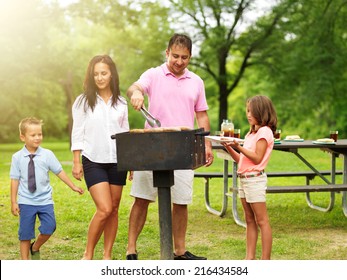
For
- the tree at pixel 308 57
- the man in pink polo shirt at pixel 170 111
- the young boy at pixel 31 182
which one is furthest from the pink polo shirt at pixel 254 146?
the tree at pixel 308 57

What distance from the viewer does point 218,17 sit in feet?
97.8

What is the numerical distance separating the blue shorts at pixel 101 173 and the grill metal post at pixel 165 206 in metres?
0.31

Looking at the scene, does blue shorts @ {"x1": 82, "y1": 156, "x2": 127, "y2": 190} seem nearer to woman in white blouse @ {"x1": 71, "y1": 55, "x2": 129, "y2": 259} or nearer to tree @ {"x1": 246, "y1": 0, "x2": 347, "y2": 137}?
woman in white blouse @ {"x1": 71, "y1": 55, "x2": 129, "y2": 259}

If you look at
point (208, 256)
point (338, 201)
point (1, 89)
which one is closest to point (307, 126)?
point (1, 89)

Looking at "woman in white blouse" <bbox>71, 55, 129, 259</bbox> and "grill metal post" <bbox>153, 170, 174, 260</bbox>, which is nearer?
"grill metal post" <bbox>153, 170, 174, 260</bbox>

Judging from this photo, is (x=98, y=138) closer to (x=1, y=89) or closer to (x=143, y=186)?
(x=143, y=186)

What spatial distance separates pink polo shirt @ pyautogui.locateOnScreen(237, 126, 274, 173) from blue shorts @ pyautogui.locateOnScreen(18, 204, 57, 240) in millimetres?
1572

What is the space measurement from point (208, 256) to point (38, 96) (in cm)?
2782

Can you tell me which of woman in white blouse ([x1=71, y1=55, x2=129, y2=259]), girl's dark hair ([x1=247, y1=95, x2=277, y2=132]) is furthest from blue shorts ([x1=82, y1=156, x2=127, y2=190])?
girl's dark hair ([x1=247, y1=95, x2=277, y2=132])

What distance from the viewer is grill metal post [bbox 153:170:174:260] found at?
4.99 m

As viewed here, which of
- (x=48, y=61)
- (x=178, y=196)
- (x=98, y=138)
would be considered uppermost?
(x=48, y=61)

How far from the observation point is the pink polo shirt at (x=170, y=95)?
553 cm

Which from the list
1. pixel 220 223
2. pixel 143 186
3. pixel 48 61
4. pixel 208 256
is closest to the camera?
pixel 143 186

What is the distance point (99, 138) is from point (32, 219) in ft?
2.80
